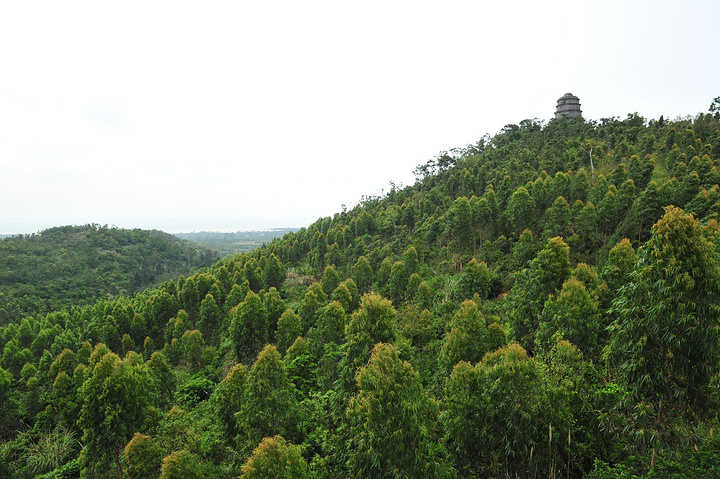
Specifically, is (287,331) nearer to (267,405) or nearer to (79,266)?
(267,405)

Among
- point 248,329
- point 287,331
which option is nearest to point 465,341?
point 287,331

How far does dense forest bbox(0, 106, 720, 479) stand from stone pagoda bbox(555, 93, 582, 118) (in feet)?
176

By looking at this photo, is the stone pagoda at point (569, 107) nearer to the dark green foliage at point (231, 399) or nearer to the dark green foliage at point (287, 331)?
the dark green foliage at point (287, 331)

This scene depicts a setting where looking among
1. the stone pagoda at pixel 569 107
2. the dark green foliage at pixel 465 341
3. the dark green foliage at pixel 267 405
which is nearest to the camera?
the dark green foliage at pixel 267 405

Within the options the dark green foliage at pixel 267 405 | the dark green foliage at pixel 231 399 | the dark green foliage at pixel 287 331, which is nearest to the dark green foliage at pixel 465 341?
the dark green foliage at pixel 267 405

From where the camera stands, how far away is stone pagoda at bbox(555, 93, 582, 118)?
3194 inches

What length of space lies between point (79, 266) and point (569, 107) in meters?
138

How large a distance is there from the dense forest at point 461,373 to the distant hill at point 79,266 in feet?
131

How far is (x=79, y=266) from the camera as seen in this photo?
8462cm

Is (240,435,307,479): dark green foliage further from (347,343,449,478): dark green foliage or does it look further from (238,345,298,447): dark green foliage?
(238,345,298,447): dark green foliage

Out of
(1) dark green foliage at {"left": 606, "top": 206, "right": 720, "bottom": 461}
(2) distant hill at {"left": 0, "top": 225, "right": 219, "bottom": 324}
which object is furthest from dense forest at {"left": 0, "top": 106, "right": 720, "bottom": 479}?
(2) distant hill at {"left": 0, "top": 225, "right": 219, "bottom": 324}

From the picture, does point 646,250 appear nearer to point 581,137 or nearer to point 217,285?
point 217,285

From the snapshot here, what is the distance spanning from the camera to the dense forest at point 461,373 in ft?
23.9

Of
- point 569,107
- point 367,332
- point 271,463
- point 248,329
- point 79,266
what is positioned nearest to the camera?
point 271,463
